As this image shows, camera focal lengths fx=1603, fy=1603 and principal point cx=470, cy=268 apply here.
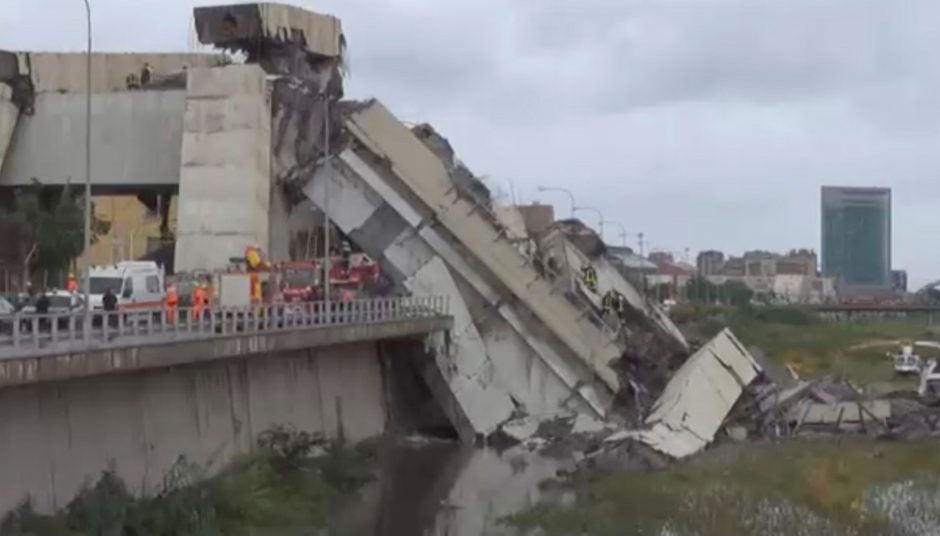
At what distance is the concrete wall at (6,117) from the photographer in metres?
58.3

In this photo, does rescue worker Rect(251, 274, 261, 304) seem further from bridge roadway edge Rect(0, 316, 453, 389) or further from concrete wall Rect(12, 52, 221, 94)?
concrete wall Rect(12, 52, 221, 94)

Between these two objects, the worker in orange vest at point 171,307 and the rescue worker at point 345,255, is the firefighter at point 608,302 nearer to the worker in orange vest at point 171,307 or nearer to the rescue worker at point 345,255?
the rescue worker at point 345,255

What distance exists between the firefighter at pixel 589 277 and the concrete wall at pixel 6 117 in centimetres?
2239

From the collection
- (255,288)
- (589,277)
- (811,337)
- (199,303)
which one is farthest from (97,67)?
(811,337)

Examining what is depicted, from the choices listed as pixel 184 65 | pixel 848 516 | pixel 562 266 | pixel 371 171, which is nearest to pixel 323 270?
pixel 371 171

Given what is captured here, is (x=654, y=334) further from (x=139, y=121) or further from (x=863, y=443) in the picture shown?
(x=139, y=121)

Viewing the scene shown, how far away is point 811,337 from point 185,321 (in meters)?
84.7

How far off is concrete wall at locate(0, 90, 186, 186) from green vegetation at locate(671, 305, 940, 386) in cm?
3260

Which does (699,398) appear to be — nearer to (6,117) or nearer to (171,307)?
(171,307)

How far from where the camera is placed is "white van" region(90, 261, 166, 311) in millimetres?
42500

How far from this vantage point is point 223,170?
54.4 metres

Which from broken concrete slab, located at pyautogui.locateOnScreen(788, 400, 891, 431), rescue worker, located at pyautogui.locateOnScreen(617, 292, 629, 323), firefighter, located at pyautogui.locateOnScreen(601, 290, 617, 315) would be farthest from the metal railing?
broken concrete slab, located at pyautogui.locateOnScreen(788, 400, 891, 431)

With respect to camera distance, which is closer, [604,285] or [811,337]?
[604,285]

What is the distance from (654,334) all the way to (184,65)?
71.4ft
